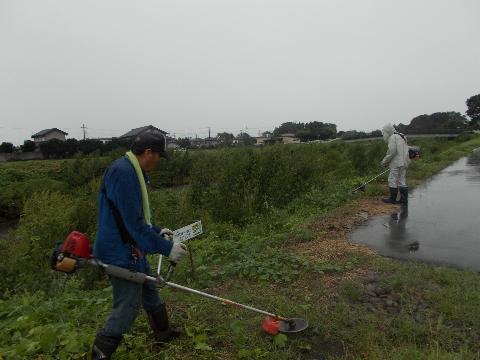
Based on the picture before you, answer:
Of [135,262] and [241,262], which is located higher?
[135,262]

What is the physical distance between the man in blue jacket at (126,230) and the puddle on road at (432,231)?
391 centimetres

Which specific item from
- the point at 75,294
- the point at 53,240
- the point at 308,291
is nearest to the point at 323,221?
the point at 308,291

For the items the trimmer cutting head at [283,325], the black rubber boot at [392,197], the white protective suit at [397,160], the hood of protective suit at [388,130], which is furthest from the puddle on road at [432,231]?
the trimmer cutting head at [283,325]

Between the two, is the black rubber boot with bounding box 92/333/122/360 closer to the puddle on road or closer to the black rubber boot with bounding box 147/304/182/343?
the black rubber boot with bounding box 147/304/182/343

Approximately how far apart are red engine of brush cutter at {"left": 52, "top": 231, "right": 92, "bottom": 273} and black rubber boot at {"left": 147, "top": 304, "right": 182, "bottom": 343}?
838 millimetres

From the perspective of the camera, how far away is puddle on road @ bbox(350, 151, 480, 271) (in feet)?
17.5

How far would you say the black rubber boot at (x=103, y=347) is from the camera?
268 centimetres

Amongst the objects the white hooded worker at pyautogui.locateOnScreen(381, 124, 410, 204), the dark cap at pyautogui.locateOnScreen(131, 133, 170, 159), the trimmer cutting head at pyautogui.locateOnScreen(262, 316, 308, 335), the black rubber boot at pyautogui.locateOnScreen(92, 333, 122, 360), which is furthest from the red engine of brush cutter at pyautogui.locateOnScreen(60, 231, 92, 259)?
the white hooded worker at pyautogui.locateOnScreen(381, 124, 410, 204)

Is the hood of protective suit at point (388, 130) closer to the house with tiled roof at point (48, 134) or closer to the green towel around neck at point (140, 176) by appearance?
the green towel around neck at point (140, 176)

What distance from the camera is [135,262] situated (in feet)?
9.14

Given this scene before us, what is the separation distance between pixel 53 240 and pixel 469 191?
11.1 m

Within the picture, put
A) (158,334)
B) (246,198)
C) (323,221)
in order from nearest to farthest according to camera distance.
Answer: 1. (158,334)
2. (323,221)
3. (246,198)

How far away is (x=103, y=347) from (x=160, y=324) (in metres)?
0.57

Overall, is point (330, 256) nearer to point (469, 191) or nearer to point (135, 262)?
point (135, 262)
